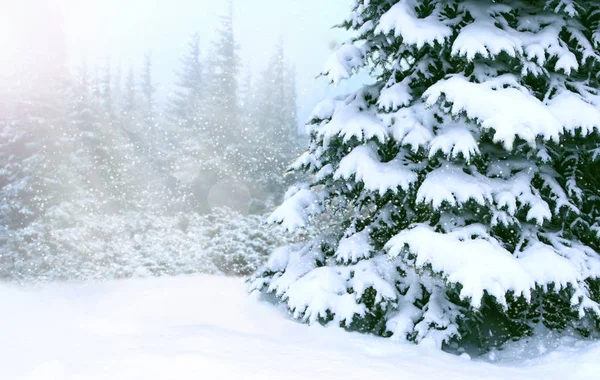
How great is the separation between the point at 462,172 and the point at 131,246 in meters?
20.5

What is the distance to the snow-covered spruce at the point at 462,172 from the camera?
17.2 feet

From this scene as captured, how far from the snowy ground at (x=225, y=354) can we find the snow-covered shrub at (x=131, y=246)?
15.3 meters

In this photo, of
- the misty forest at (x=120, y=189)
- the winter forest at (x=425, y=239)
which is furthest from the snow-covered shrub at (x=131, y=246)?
the winter forest at (x=425, y=239)

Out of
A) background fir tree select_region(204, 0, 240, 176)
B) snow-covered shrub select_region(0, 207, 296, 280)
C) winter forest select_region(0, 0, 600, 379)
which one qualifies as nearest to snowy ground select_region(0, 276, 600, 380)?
winter forest select_region(0, 0, 600, 379)

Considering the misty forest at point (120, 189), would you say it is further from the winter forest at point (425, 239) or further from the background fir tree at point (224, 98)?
the winter forest at point (425, 239)

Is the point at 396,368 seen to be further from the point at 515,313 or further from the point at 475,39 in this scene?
the point at 475,39

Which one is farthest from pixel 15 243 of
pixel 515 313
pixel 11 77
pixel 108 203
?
pixel 515 313

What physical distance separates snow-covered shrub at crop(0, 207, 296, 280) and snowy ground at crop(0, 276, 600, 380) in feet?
50.1

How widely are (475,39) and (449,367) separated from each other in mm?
3650

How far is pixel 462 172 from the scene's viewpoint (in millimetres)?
5730

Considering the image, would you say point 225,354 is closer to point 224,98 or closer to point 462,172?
point 462,172

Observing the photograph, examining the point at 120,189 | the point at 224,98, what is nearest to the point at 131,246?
the point at 120,189

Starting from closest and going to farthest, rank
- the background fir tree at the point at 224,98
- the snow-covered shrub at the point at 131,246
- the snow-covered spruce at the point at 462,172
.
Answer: the snow-covered spruce at the point at 462,172 < the snow-covered shrub at the point at 131,246 < the background fir tree at the point at 224,98

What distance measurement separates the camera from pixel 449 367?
4637 mm
